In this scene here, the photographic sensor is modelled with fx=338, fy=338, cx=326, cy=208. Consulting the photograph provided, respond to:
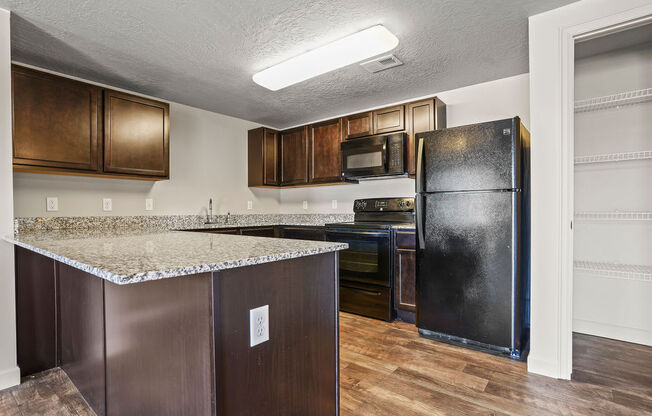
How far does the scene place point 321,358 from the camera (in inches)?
52.0

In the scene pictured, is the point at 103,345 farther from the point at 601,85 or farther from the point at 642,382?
the point at 601,85

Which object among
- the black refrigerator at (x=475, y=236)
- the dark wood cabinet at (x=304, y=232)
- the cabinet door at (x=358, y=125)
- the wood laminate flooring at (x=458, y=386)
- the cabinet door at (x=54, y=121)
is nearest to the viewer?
the wood laminate flooring at (x=458, y=386)

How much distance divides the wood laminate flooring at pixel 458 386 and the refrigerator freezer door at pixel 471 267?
20 centimetres

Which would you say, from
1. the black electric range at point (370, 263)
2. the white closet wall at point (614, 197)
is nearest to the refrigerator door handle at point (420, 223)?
the black electric range at point (370, 263)

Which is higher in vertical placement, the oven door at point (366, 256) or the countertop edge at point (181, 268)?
the countertop edge at point (181, 268)

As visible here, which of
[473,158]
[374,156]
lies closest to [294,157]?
[374,156]

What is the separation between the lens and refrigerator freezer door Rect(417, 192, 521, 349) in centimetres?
227

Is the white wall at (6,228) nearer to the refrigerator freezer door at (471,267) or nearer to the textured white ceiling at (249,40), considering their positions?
the textured white ceiling at (249,40)

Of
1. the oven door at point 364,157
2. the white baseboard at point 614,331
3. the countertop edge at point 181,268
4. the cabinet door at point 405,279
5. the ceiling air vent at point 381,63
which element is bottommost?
the white baseboard at point 614,331

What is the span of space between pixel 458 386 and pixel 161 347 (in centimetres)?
162

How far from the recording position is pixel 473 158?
2.40 metres

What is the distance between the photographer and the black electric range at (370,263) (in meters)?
3.04

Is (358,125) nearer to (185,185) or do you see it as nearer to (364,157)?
(364,157)

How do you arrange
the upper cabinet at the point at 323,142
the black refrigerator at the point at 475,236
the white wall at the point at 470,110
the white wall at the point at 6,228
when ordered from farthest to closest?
the upper cabinet at the point at 323,142 < the white wall at the point at 470,110 < the black refrigerator at the point at 475,236 < the white wall at the point at 6,228
